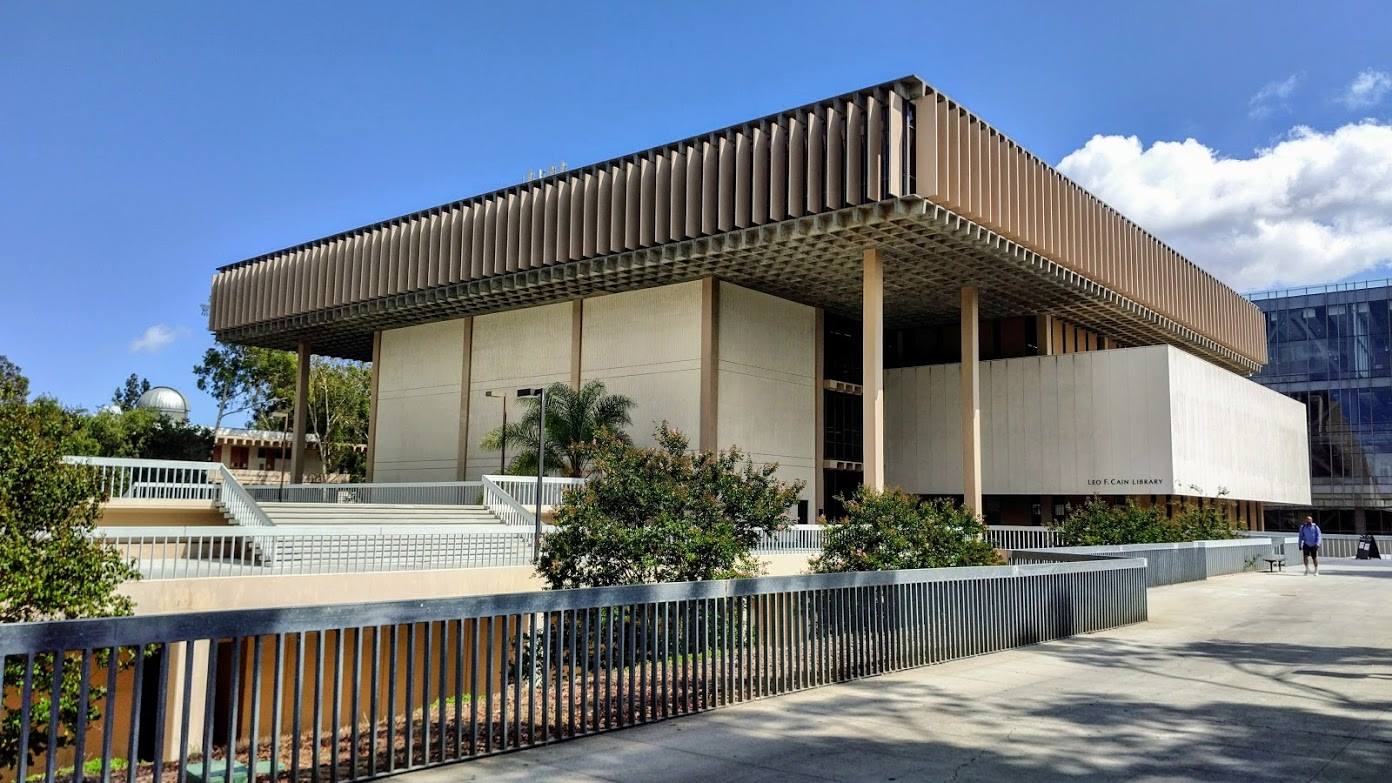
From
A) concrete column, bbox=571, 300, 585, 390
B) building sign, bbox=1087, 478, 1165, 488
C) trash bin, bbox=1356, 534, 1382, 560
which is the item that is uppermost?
concrete column, bbox=571, 300, 585, 390

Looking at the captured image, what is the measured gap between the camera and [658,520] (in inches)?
584

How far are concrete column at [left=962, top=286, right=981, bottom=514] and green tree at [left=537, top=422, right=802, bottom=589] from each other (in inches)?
847

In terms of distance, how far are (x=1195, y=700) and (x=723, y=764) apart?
5165 mm

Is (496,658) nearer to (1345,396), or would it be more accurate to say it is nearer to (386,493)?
(386,493)

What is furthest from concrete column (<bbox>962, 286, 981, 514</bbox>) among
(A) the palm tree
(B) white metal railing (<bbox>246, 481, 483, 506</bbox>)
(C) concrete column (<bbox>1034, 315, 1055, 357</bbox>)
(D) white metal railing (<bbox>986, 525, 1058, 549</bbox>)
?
(B) white metal railing (<bbox>246, 481, 483, 506</bbox>)

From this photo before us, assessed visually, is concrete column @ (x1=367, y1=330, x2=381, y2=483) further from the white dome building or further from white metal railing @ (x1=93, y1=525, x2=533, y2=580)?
the white dome building

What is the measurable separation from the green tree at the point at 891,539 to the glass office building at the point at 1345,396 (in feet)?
237

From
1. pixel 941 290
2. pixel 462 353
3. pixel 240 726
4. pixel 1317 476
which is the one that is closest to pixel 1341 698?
pixel 240 726

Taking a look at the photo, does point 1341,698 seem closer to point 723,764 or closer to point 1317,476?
point 723,764

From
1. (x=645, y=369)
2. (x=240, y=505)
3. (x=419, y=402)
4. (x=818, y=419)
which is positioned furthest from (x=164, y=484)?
(x=818, y=419)

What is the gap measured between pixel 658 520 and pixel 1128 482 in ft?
104

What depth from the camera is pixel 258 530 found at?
17.8 m

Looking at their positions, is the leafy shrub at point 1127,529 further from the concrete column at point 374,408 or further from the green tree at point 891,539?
the concrete column at point 374,408

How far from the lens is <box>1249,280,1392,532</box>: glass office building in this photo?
7775cm
